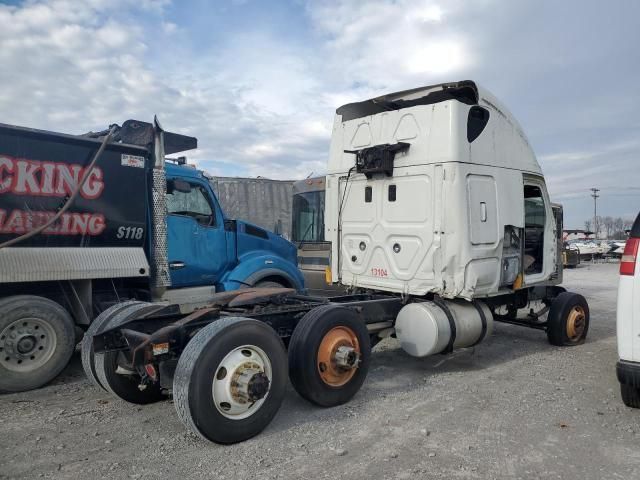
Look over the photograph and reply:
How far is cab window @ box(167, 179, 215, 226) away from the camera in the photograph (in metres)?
6.88

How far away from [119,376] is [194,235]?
2907 mm

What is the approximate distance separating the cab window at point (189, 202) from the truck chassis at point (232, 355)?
2355 mm

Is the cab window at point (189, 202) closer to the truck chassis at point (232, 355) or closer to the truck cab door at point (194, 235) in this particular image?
the truck cab door at point (194, 235)

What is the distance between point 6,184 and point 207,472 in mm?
4003

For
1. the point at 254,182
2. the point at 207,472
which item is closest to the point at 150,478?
the point at 207,472

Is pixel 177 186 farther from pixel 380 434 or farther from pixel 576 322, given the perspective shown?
pixel 576 322

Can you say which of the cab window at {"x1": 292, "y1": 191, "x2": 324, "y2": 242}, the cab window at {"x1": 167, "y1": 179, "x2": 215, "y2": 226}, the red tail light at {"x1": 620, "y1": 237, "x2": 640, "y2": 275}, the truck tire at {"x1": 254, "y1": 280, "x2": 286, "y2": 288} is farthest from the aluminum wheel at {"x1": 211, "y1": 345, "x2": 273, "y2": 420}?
the cab window at {"x1": 292, "y1": 191, "x2": 324, "y2": 242}

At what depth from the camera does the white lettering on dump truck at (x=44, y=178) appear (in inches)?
215

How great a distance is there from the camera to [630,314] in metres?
4.21

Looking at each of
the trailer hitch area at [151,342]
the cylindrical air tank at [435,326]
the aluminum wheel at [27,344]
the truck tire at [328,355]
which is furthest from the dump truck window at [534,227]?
the aluminum wheel at [27,344]

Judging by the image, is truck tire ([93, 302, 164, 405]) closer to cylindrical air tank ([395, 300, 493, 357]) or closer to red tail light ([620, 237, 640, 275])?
cylindrical air tank ([395, 300, 493, 357])

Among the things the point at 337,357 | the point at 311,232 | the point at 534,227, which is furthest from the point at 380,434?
the point at 311,232

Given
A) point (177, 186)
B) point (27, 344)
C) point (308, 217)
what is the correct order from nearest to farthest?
point (27, 344) → point (177, 186) → point (308, 217)

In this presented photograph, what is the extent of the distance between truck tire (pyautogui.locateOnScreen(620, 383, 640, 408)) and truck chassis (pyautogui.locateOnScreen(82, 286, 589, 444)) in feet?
7.76
